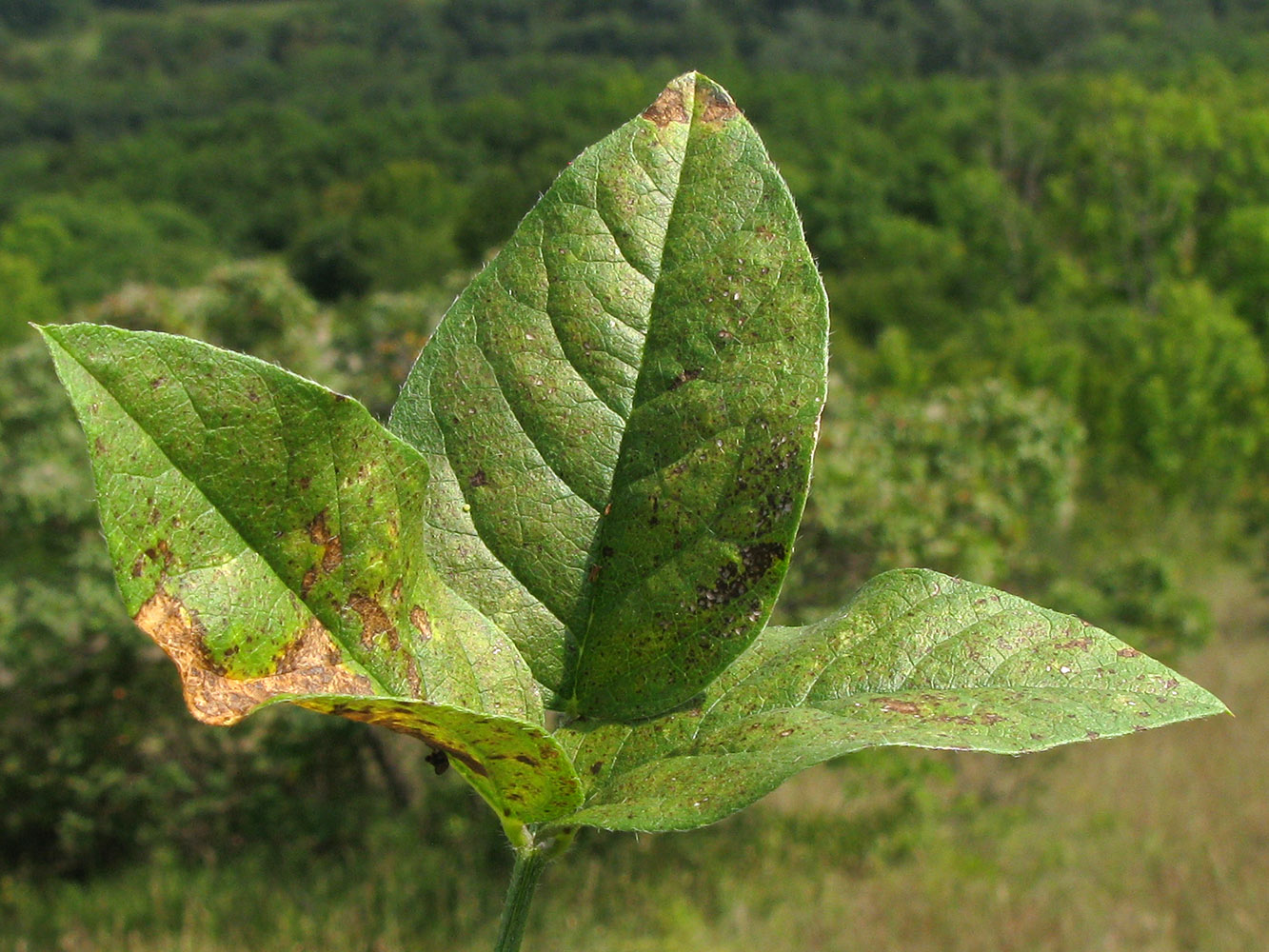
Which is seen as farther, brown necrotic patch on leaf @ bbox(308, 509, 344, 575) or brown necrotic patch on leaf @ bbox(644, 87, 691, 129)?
brown necrotic patch on leaf @ bbox(644, 87, 691, 129)

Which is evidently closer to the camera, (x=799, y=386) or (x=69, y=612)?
(x=799, y=386)

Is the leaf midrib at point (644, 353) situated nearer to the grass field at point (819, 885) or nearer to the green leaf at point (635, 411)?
the green leaf at point (635, 411)

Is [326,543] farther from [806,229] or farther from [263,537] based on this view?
[806,229]

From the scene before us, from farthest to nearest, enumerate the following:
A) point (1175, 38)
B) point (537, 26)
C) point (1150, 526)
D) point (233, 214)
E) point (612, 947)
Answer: point (537, 26) < point (233, 214) < point (1175, 38) < point (1150, 526) < point (612, 947)

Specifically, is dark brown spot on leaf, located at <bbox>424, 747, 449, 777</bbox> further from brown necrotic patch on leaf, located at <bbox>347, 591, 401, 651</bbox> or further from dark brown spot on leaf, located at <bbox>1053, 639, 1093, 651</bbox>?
dark brown spot on leaf, located at <bbox>1053, 639, 1093, 651</bbox>

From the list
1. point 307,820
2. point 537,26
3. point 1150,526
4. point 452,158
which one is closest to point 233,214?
point 452,158

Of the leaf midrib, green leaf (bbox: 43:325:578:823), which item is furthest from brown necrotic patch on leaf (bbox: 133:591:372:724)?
the leaf midrib

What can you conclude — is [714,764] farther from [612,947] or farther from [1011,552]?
[1011,552]
